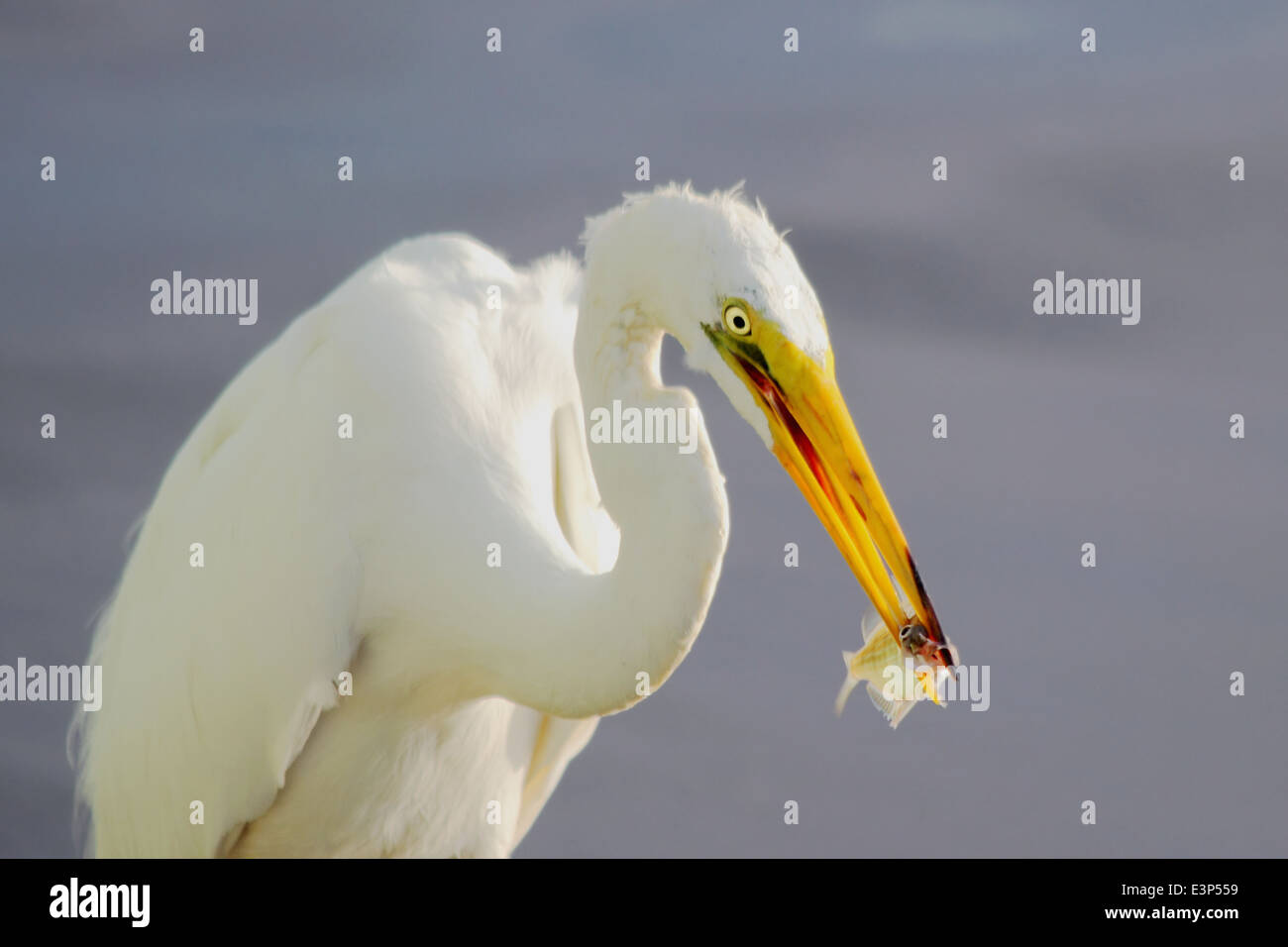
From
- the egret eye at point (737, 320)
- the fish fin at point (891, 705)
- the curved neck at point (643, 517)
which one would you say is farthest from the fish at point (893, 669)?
the egret eye at point (737, 320)

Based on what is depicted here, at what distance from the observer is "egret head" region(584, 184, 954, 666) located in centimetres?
217

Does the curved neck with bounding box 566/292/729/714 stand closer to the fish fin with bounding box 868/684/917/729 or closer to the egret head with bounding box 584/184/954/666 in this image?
the egret head with bounding box 584/184/954/666

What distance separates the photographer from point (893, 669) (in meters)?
2.32

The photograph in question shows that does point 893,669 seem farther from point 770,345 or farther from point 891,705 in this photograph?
point 770,345

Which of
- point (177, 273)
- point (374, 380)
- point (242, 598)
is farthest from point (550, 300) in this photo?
point (177, 273)

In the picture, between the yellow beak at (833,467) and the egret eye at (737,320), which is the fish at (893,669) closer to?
the yellow beak at (833,467)

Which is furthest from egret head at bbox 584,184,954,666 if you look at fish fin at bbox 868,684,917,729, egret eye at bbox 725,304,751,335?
fish fin at bbox 868,684,917,729

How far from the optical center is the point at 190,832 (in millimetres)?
3010

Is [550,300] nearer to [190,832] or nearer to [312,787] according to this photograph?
[312,787]

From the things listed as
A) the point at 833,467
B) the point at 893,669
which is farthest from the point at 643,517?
the point at 893,669

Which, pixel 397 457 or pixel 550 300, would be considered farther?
pixel 550 300

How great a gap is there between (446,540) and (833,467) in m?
0.78

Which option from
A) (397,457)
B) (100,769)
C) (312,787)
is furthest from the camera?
(100,769)

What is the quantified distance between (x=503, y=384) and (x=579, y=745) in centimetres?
90
